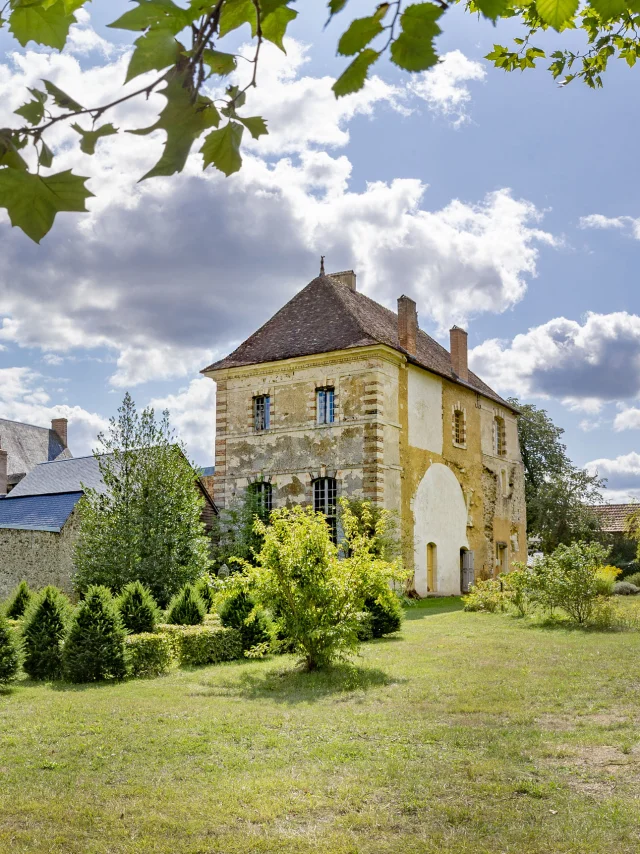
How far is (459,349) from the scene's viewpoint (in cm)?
3148

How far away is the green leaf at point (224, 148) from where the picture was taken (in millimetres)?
2014

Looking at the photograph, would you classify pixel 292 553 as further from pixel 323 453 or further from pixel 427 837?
pixel 323 453

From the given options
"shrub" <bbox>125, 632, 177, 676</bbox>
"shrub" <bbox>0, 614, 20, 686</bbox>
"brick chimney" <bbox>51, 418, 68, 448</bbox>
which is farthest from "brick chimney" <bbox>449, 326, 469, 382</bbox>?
"brick chimney" <bbox>51, 418, 68, 448</bbox>

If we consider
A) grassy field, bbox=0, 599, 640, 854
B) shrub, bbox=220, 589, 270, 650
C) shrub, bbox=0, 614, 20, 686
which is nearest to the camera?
grassy field, bbox=0, 599, 640, 854

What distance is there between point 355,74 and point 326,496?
23331 millimetres

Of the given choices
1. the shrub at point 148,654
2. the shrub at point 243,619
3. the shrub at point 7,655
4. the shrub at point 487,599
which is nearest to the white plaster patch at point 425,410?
the shrub at point 487,599

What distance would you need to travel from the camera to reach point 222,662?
1382 centimetres

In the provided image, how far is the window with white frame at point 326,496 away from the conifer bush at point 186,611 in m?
8.76

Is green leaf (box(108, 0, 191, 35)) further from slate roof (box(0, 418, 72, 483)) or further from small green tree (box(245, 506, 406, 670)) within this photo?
slate roof (box(0, 418, 72, 483))

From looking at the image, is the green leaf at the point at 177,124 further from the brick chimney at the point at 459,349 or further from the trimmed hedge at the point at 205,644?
the brick chimney at the point at 459,349

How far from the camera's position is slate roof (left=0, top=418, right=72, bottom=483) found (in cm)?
4441

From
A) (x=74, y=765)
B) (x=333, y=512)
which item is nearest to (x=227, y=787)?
(x=74, y=765)

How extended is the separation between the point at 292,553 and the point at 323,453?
13.1 meters

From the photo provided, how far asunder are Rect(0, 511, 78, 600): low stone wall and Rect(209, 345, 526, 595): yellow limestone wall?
234 inches
